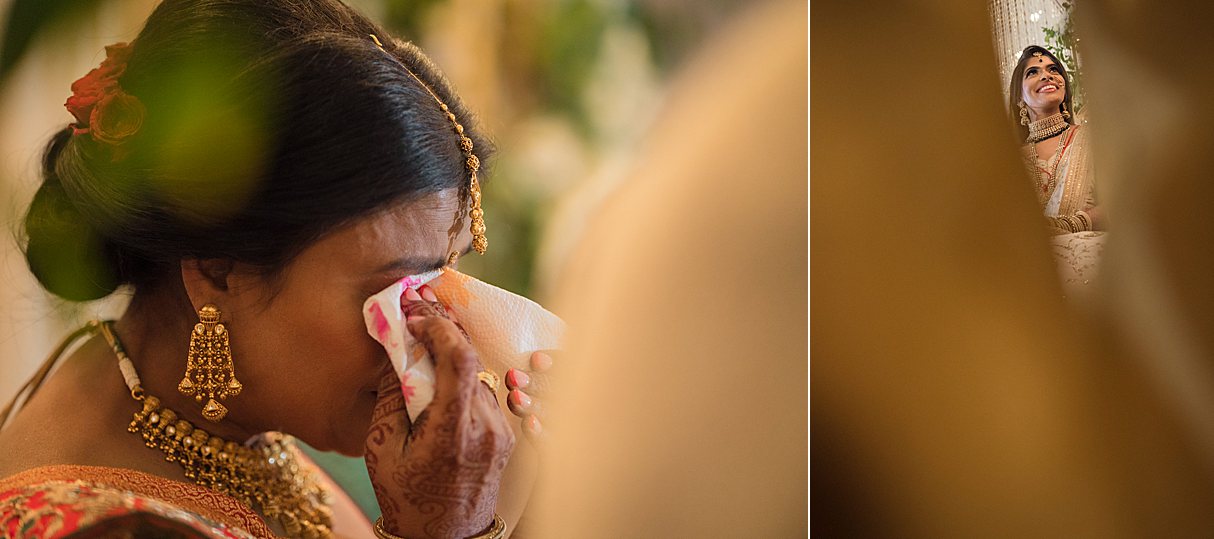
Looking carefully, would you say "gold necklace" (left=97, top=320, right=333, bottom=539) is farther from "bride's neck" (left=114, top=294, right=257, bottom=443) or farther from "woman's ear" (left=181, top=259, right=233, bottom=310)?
"woman's ear" (left=181, top=259, right=233, bottom=310)

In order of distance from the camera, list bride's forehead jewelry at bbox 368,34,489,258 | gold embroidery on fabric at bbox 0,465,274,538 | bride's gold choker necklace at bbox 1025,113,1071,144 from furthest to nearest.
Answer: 1. bride's gold choker necklace at bbox 1025,113,1071,144
2. bride's forehead jewelry at bbox 368,34,489,258
3. gold embroidery on fabric at bbox 0,465,274,538

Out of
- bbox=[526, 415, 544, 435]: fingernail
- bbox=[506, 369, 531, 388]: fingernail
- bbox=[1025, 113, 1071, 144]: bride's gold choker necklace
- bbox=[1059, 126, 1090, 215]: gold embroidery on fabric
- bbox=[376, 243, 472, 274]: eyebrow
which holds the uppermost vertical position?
bbox=[1025, 113, 1071, 144]: bride's gold choker necklace

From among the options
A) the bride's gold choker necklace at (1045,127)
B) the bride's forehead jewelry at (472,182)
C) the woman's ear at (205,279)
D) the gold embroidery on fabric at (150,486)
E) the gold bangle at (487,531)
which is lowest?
the gold bangle at (487,531)

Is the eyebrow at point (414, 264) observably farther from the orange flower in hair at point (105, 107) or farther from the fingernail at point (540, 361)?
the orange flower in hair at point (105, 107)

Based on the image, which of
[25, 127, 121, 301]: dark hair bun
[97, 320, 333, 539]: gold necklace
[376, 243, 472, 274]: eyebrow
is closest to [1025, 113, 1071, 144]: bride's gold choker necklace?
[376, 243, 472, 274]: eyebrow

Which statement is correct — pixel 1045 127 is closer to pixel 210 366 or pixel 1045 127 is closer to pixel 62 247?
pixel 210 366

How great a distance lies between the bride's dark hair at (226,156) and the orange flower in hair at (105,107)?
0.01m

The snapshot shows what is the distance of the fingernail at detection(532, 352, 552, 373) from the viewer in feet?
3.81

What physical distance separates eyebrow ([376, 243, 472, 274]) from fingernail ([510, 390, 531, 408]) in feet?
0.64

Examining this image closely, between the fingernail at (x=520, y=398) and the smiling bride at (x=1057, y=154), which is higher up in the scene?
the smiling bride at (x=1057, y=154)

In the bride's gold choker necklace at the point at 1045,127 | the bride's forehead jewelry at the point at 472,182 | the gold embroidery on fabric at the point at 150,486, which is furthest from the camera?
the bride's gold choker necklace at the point at 1045,127

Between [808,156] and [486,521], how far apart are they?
0.71 metres

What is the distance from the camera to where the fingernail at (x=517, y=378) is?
44.3 inches

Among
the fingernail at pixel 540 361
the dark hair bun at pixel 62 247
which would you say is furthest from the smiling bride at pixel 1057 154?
the dark hair bun at pixel 62 247
